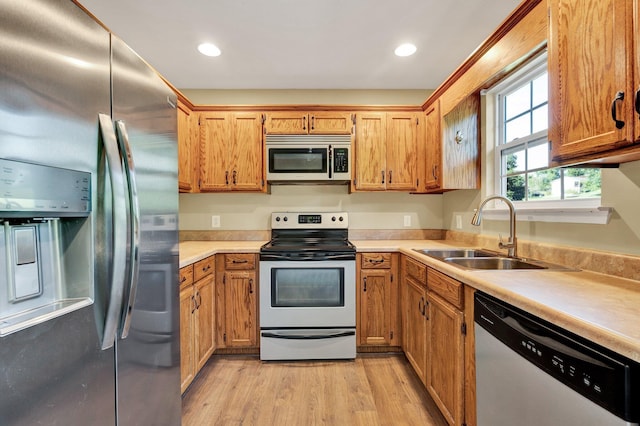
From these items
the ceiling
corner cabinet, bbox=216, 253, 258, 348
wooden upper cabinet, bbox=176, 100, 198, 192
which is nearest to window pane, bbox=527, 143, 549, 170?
the ceiling

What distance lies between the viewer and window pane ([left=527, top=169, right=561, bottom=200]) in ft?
5.44

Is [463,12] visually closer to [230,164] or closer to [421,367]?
[230,164]

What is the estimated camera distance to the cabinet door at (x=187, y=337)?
1.73 meters

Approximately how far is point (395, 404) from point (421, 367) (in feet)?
0.95

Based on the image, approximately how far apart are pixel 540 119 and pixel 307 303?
6.86 feet

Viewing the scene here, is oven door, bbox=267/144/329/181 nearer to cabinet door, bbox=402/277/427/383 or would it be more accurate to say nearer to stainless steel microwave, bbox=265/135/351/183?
stainless steel microwave, bbox=265/135/351/183

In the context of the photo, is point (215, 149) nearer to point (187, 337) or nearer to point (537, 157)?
point (187, 337)

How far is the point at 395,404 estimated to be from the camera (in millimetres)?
1801

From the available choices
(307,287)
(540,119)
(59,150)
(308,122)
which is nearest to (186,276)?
(307,287)

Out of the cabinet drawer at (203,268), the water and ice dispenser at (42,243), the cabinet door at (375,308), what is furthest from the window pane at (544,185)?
the cabinet drawer at (203,268)

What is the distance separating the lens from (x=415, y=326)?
2.04 metres

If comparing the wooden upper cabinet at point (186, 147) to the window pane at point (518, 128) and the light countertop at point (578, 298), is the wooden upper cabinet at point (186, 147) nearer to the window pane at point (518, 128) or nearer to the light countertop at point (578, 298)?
the light countertop at point (578, 298)

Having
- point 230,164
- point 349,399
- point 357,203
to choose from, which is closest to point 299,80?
point 230,164

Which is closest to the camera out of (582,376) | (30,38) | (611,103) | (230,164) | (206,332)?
(30,38)
